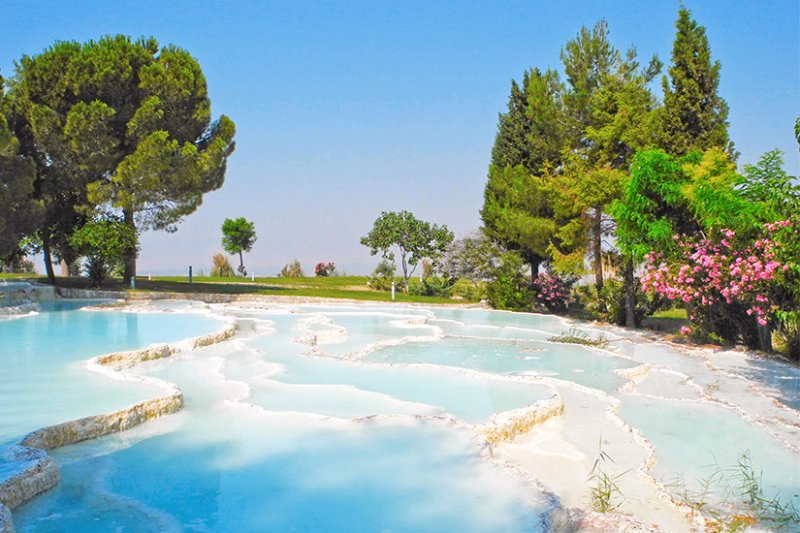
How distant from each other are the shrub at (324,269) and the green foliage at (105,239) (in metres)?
14.7

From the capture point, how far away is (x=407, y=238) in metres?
26.2

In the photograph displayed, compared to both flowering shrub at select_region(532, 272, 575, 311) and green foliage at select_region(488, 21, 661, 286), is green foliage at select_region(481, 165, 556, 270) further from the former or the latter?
flowering shrub at select_region(532, 272, 575, 311)

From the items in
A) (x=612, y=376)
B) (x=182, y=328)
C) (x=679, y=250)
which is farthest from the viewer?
(x=182, y=328)

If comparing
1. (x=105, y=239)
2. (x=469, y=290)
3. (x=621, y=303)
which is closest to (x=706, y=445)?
(x=621, y=303)

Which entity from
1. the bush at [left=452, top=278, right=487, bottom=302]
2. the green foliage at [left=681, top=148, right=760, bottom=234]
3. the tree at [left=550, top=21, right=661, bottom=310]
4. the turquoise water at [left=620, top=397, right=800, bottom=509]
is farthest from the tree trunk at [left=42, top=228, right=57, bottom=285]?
the turquoise water at [left=620, top=397, right=800, bottom=509]

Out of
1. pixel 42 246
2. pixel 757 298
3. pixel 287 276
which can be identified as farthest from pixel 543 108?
pixel 287 276

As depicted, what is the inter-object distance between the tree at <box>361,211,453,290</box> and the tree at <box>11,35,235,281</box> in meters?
7.40

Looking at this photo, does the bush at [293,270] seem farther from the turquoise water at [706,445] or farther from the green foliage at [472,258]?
the turquoise water at [706,445]

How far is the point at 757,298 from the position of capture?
30.8 feet

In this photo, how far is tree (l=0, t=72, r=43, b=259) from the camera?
17531 mm

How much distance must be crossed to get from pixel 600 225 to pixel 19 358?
42.4ft

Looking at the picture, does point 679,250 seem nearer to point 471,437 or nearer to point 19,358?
point 471,437

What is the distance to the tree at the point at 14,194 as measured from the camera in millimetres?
17531

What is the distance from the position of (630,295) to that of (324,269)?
900 inches
